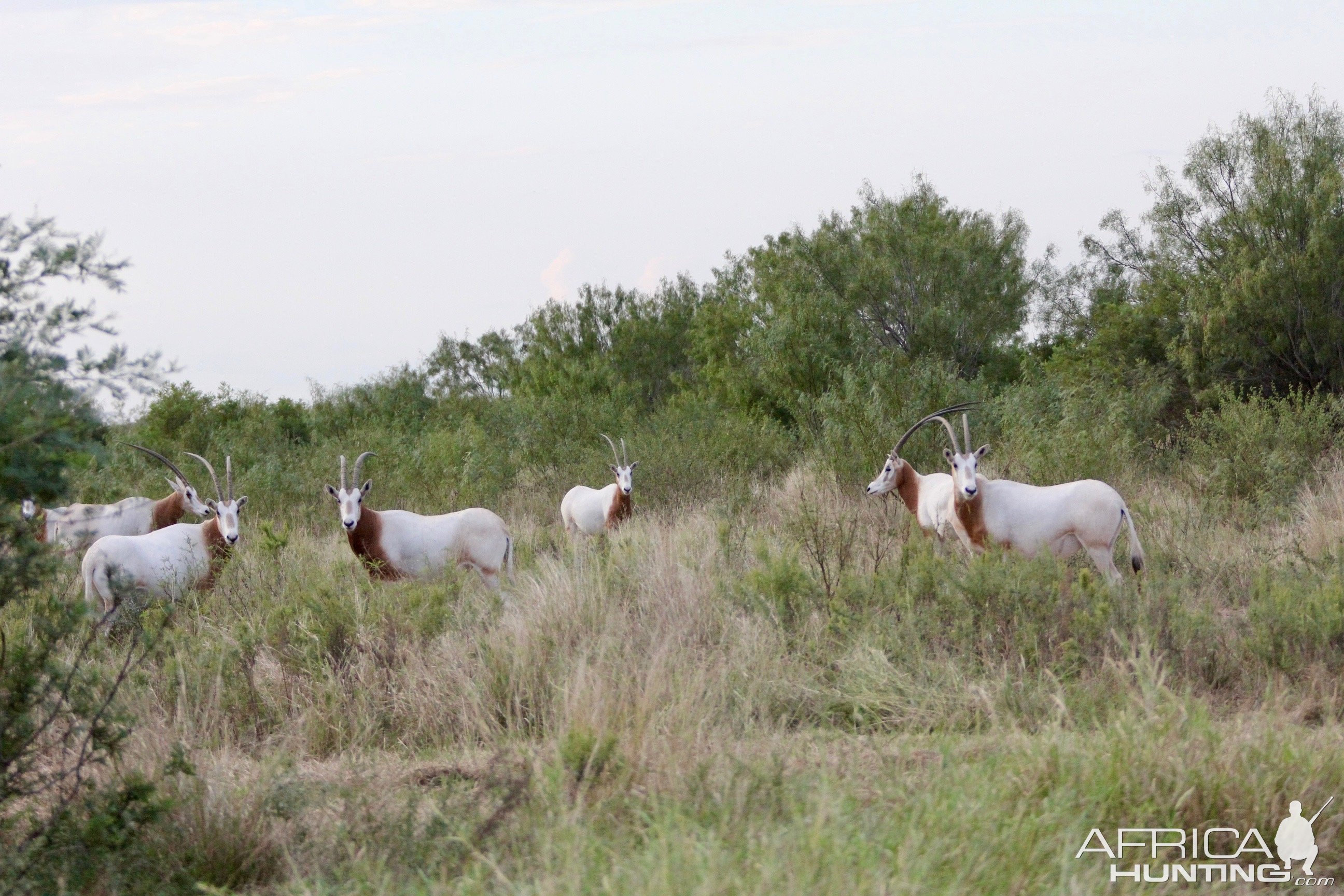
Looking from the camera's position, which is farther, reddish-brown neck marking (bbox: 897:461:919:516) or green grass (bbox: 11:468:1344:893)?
reddish-brown neck marking (bbox: 897:461:919:516)

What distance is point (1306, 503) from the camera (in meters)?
10.7

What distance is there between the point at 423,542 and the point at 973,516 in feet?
14.3

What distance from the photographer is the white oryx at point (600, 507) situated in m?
13.4

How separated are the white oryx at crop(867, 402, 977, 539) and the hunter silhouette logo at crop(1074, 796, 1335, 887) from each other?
5658 mm

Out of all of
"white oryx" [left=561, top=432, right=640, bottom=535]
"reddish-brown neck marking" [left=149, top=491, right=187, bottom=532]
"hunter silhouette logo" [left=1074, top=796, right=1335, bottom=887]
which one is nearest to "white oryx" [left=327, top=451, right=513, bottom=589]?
"white oryx" [left=561, top=432, right=640, bottom=535]

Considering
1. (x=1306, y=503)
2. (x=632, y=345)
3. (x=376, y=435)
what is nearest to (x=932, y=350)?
(x=376, y=435)

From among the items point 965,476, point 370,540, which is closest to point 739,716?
point 965,476

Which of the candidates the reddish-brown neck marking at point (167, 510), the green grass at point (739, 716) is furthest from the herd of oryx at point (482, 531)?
the reddish-brown neck marking at point (167, 510)

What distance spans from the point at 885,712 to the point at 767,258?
2290 cm

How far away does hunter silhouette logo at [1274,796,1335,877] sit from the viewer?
3.82 meters

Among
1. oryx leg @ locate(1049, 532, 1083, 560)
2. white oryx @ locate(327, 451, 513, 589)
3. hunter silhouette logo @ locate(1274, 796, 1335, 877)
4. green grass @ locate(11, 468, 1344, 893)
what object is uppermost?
white oryx @ locate(327, 451, 513, 589)

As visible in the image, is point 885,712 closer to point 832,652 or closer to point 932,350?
point 832,652

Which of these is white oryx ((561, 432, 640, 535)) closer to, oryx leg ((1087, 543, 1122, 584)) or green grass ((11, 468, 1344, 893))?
green grass ((11, 468, 1344, 893))

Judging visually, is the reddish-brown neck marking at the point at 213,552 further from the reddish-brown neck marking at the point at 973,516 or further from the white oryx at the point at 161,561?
the reddish-brown neck marking at the point at 973,516
